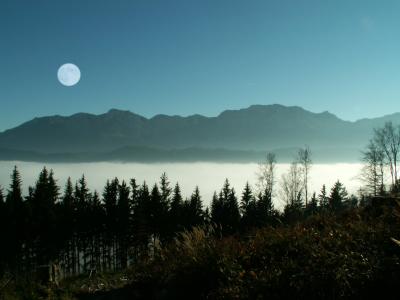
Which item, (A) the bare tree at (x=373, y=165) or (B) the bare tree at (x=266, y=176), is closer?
(A) the bare tree at (x=373, y=165)

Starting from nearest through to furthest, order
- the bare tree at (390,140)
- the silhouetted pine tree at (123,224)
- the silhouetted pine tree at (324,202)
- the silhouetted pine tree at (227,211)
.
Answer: the silhouetted pine tree at (324,202) → the bare tree at (390,140) → the silhouetted pine tree at (227,211) → the silhouetted pine tree at (123,224)

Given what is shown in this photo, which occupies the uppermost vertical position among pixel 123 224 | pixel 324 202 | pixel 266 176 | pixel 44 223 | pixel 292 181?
pixel 324 202

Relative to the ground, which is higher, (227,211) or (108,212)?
(227,211)

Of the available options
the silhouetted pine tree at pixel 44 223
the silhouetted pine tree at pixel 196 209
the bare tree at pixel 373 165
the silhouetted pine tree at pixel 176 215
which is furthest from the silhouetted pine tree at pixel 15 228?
the bare tree at pixel 373 165

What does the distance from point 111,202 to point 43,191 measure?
32.7ft

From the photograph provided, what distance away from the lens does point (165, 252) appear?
7777mm

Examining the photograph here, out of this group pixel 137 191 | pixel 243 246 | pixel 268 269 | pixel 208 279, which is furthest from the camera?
pixel 137 191

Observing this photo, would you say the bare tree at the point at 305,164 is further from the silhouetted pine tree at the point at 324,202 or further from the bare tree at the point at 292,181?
the silhouetted pine tree at the point at 324,202

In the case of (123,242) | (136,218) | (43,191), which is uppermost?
(43,191)

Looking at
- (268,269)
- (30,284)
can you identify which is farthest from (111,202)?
(268,269)

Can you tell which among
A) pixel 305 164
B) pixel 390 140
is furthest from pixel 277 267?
pixel 305 164

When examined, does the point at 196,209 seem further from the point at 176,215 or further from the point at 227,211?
the point at 227,211

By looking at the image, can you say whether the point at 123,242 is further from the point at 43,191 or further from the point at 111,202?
the point at 43,191

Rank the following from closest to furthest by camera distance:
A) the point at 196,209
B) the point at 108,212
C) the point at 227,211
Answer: the point at 227,211
the point at 108,212
the point at 196,209
